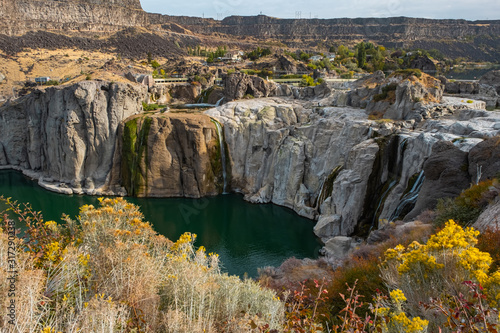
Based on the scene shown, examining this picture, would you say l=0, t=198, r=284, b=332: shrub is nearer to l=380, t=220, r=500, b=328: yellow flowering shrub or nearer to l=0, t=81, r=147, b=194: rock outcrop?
l=380, t=220, r=500, b=328: yellow flowering shrub

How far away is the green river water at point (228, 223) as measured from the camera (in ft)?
84.0

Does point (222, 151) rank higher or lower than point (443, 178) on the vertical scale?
lower

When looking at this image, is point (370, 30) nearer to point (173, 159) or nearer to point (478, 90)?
point (478, 90)

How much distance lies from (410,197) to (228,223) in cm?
1514

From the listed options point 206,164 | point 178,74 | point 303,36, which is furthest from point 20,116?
point 303,36

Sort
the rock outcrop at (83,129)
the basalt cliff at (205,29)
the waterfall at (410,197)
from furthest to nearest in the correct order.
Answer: the basalt cliff at (205,29) → the rock outcrop at (83,129) → the waterfall at (410,197)

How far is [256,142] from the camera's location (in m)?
37.7

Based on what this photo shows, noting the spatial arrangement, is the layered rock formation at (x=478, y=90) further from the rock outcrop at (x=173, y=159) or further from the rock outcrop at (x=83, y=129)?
the rock outcrop at (x=83, y=129)

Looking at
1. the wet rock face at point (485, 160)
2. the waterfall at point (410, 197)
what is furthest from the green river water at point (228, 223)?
the wet rock face at point (485, 160)

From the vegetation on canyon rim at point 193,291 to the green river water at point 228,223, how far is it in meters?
14.6

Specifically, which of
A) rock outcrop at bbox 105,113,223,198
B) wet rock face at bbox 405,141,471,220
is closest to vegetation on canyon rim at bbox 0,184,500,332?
wet rock face at bbox 405,141,471,220

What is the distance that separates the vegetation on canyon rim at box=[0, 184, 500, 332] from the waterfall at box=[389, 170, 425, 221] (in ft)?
40.0

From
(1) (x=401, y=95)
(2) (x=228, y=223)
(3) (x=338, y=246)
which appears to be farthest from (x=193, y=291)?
(1) (x=401, y=95)

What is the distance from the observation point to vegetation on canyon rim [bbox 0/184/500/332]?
5.63 meters
